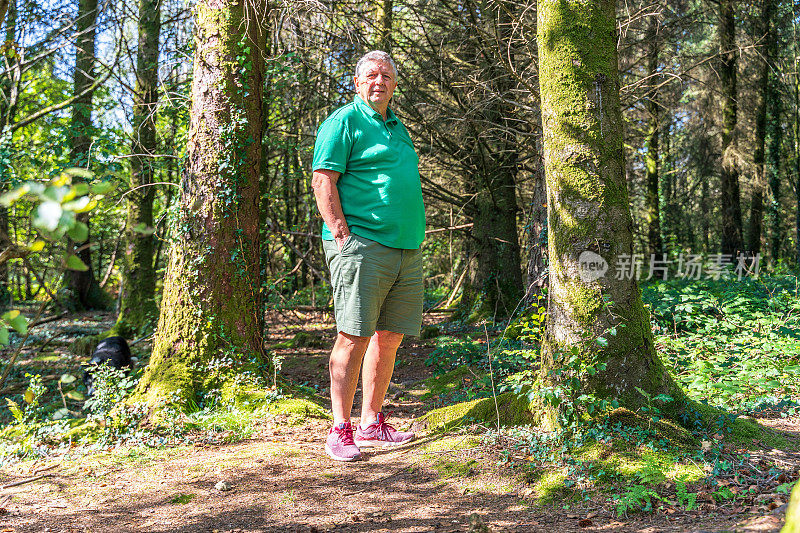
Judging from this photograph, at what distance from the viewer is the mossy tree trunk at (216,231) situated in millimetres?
4656

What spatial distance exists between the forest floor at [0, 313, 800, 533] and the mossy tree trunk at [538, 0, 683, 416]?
0.74 m

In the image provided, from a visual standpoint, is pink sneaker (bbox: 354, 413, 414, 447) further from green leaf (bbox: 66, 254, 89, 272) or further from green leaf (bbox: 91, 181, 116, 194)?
green leaf (bbox: 91, 181, 116, 194)

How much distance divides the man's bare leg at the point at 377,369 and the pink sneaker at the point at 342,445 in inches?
11.1

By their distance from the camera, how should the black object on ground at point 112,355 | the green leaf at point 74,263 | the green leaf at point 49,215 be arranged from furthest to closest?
the black object on ground at point 112,355 → the green leaf at point 74,263 → the green leaf at point 49,215

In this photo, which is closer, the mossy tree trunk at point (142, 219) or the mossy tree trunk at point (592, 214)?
the mossy tree trunk at point (592, 214)

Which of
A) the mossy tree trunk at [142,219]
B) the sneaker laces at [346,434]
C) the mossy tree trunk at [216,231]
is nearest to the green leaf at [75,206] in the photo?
the sneaker laces at [346,434]

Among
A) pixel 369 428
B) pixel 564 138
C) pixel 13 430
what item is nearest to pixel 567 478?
pixel 369 428

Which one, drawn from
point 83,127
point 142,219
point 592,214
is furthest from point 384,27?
point 592,214

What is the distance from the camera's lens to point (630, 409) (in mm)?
3223

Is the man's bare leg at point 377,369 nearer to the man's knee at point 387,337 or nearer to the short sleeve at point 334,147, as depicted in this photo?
the man's knee at point 387,337

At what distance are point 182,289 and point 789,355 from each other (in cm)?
533

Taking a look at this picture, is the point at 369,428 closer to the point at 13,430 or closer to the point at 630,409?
the point at 630,409

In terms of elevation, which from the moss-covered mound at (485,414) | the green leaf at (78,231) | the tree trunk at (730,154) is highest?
the tree trunk at (730,154)

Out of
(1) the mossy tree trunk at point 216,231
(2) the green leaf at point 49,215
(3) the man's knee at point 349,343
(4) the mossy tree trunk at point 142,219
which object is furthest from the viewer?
(4) the mossy tree trunk at point 142,219
